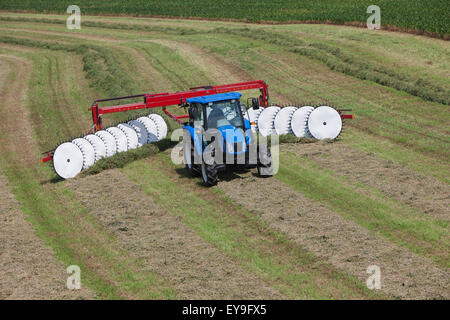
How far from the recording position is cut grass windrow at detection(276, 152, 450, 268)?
10984mm

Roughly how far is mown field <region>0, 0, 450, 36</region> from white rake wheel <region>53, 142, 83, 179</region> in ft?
77.2

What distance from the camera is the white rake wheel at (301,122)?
17891 mm

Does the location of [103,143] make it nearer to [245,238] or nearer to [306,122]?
[306,122]

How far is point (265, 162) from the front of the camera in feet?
48.8

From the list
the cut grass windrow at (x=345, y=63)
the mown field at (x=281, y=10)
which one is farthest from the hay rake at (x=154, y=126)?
the mown field at (x=281, y=10)

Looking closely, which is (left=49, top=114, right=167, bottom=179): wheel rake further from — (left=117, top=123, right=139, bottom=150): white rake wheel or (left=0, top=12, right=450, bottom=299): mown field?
(left=0, top=12, right=450, bottom=299): mown field

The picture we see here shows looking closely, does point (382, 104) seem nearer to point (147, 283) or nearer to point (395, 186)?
point (395, 186)

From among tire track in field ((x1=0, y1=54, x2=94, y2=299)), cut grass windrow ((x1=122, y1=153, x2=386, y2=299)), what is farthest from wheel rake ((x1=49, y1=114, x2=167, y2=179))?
tire track in field ((x1=0, y1=54, x2=94, y2=299))

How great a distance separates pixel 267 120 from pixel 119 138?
4.66m

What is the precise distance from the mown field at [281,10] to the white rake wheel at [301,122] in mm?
17892

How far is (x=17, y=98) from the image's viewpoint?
2739cm

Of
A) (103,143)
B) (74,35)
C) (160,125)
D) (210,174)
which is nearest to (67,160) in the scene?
(103,143)

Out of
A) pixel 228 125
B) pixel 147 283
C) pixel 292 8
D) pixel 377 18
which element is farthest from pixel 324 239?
pixel 292 8

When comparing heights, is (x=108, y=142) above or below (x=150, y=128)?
below
